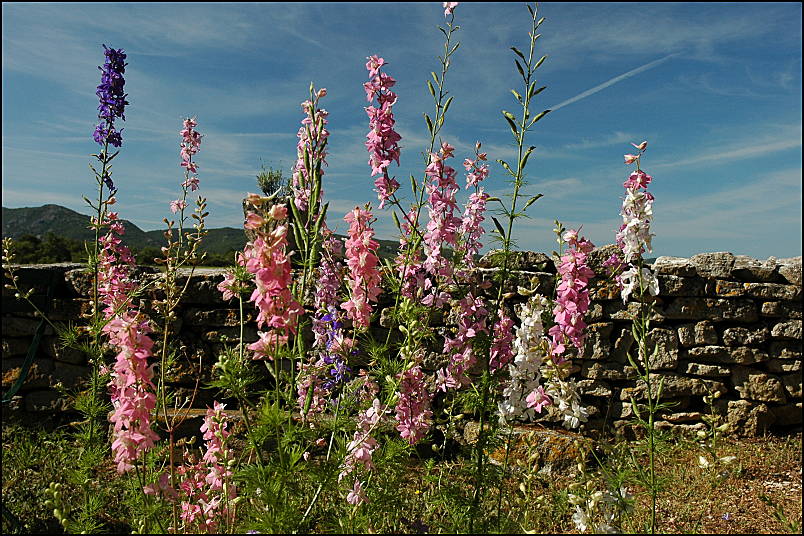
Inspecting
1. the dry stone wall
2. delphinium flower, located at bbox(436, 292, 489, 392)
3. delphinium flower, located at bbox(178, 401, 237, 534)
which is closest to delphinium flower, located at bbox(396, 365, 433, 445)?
delphinium flower, located at bbox(436, 292, 489, 392)

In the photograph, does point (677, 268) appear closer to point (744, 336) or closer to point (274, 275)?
point (744, 336)

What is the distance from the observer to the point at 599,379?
17.0 feet

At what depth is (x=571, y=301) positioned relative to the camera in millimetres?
2465

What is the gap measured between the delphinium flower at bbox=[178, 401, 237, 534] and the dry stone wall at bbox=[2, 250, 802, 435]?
2437 millimetres

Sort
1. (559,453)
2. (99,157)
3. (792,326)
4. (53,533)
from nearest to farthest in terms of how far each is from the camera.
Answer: (53,533) < (99,157) < (559,453) < (792,326)

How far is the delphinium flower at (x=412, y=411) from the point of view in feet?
9.59

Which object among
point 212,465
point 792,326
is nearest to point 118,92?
point 212,465

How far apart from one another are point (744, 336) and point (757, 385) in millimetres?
482

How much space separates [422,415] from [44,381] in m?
4.05

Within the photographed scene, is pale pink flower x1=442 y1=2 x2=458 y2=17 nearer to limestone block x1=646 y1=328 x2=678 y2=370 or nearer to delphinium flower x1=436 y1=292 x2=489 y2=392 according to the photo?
delphinium flower x1=436 y1=292 x2=489 y2=392

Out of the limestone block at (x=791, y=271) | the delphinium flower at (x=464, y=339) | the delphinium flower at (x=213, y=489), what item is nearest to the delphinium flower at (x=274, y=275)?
the delphinium flower at (x=213, y=489)

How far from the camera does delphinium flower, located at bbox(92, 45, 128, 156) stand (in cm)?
365

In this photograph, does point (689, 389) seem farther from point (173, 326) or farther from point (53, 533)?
point (53, 533)

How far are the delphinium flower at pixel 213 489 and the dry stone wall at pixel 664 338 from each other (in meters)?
2.44
